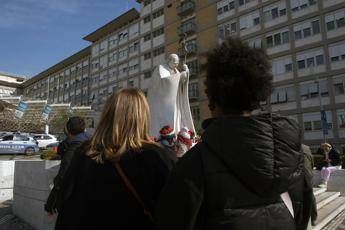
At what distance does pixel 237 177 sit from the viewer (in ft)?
5.69

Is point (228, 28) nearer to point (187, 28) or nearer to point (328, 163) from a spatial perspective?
point (187, 28)

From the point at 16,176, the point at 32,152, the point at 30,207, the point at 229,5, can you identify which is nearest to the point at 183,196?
the point at 30,207

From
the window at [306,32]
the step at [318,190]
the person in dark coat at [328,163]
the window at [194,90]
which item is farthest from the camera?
the window at [194,90]

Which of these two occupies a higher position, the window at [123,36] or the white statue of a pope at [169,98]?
the window at [123,36]

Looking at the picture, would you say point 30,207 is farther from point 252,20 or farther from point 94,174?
point 252,20

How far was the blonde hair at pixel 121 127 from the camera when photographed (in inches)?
84.9

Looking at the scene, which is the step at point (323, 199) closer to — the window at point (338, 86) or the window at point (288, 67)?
the window at point (338, 86)

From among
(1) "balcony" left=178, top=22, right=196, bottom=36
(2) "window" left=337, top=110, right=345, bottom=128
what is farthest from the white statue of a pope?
(1) "balcony" left=178, top=22, right=196, bottom=36

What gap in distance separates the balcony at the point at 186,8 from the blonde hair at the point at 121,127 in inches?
1790

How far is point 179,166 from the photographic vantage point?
1726 mm

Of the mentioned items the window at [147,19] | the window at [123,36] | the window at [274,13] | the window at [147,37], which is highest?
the window at [147,19]

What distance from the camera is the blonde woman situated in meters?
2.08

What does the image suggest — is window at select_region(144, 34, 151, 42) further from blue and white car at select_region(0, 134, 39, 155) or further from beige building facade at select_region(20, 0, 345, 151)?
blue and white car at select_region(0, 134, 39, 155)

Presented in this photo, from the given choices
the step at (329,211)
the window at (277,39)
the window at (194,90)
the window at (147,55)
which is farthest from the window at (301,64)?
the step at (329,211)
